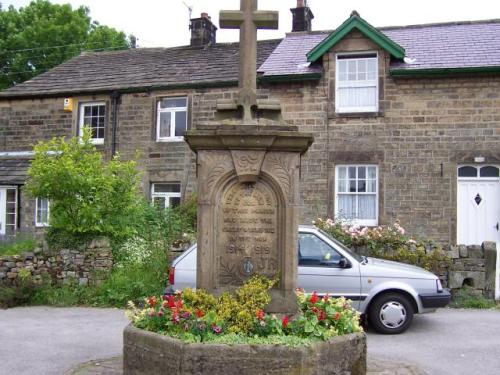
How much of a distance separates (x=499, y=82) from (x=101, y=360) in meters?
13.0

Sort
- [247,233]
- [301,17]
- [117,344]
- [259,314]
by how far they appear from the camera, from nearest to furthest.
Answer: [259,314] < [247,233] < [117,344] < [301,17]

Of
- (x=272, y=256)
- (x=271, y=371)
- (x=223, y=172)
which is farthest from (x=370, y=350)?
(x=223, y=172)

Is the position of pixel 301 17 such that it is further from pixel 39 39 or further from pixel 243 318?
pixel 39 39

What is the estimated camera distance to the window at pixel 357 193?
623 inches

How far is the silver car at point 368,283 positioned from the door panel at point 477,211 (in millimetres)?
→ 7277

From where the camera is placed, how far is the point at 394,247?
1146 centimetres

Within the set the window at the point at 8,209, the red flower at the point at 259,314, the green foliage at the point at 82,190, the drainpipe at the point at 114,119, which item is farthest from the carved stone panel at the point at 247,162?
the window at the point at 8,209

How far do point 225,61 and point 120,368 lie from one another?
1449cm

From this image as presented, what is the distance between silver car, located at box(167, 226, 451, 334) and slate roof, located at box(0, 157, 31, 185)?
39.2ft

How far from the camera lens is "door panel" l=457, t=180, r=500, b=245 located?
15.2 m

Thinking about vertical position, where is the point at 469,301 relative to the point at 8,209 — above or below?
below

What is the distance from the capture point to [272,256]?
6.10 m

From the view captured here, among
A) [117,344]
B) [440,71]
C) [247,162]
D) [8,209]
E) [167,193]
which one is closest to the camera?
[247,162]

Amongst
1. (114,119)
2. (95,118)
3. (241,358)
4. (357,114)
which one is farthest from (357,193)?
(241,358)
